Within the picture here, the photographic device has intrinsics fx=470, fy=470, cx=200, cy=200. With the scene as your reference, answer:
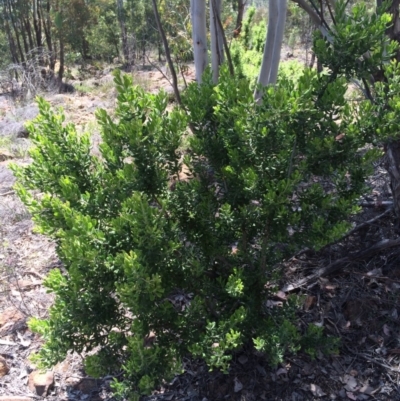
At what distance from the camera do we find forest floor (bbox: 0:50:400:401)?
2652mm

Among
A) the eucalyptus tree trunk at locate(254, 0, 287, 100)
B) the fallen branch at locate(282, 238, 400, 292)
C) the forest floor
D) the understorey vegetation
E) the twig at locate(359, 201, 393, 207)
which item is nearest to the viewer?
the understorey vegetation

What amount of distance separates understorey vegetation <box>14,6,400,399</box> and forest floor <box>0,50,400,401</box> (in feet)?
1.29

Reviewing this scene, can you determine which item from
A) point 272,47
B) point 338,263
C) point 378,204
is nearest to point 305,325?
point 338,263

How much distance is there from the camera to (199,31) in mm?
3650

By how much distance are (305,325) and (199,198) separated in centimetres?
126

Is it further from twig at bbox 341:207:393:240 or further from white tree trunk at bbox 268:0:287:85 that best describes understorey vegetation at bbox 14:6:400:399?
white tree trunk at bbox 268:0:287:85

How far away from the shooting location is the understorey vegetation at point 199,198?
2.01 meters

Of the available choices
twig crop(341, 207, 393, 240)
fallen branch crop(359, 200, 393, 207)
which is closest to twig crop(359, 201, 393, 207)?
fallen branch crop(359, 200, 393, 207)

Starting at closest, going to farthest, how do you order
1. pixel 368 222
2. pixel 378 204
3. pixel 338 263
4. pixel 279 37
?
pixel 338 263 → pixel 368 222 → pixel 378 204 → pixel 279 37

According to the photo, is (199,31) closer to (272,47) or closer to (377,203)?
(272,47)

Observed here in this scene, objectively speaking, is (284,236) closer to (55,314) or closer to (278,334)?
(278,334)

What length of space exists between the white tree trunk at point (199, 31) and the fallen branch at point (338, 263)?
168 centimetres

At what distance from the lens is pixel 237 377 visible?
2682 millimetres

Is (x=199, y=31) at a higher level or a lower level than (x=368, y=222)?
higher
